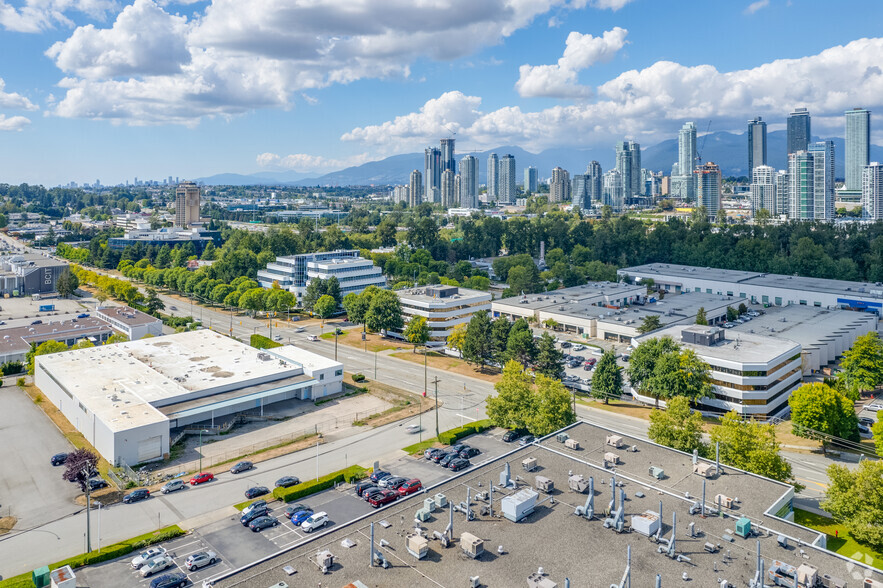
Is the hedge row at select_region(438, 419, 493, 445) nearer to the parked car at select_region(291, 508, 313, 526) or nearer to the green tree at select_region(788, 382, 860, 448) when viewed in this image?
the parked car at select_region(291, 508, 313, 526)

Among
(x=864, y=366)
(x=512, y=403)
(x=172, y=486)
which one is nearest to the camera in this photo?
(x=172, y=486)

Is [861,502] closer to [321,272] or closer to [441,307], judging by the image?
[441,307]

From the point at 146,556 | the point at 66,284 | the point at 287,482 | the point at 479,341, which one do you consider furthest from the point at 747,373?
the point at 66,284

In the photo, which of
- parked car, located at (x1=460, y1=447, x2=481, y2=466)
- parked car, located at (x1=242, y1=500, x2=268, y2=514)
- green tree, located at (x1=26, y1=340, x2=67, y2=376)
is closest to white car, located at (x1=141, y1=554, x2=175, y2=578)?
parked car, located at (x1=242, y1=500, x2=268, y2=514)

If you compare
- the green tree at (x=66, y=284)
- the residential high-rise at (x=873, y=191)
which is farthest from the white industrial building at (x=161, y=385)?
the residential high-rise at (x=873, y=191)

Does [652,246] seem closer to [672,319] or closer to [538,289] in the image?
[538,289]

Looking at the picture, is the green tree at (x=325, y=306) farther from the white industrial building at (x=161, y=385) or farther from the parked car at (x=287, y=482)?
the parked car at (x=287, y=482)
